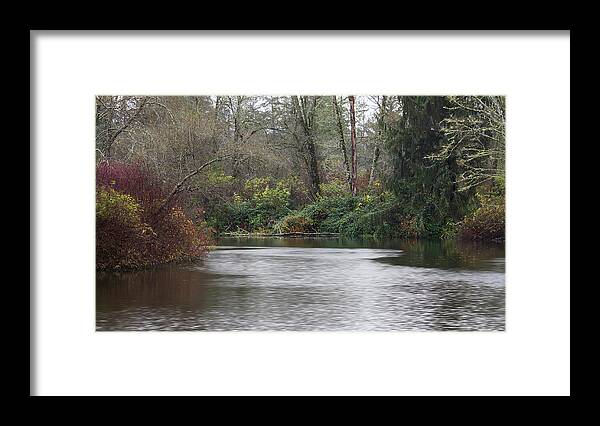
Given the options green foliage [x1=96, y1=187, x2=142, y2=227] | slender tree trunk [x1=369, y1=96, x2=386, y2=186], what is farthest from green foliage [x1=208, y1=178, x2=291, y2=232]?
green foliage [x1=96, y1=187, x2=142, y2=227]

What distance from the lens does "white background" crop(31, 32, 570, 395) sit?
845 centimetres

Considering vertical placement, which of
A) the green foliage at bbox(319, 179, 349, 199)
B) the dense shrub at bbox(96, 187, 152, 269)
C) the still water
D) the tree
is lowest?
the still water

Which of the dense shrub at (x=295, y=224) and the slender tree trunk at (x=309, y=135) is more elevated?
the slender tree trunk at (x=309, y=135)

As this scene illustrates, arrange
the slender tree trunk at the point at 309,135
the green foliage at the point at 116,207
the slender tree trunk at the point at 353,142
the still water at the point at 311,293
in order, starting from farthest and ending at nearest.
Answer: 1. the slender tree trunk at the point at 353,142
2. the slender tree trunk at the point at 309,135
3. the green foliage at the point at 116,207
4. the still water at the point at 311,293

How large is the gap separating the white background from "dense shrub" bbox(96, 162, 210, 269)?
4903 millimetres

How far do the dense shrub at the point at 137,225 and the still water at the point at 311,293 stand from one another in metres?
0.36

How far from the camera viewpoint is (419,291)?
12438 millimetres

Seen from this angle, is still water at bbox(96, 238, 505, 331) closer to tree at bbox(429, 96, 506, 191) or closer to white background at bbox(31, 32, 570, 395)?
white background at bbox(31, 32, 570, 395)

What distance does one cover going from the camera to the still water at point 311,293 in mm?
10273

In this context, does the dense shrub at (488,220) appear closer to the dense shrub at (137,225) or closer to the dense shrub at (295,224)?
the dense shrub at (295,224)

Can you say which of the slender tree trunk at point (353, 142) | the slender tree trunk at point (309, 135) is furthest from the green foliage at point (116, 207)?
the slender tree trunk at point (353, 142)

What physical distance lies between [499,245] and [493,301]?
7653 millimetres
